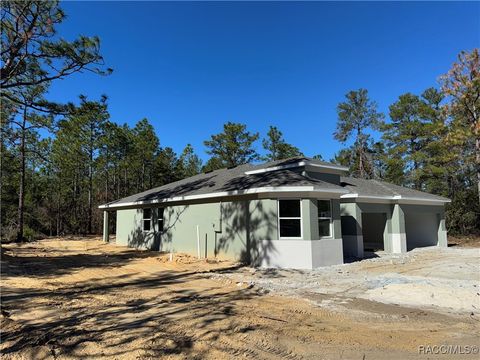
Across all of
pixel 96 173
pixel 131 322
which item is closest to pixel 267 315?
pixel 131 322

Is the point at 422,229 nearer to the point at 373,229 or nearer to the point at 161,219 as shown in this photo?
the point at 373,229

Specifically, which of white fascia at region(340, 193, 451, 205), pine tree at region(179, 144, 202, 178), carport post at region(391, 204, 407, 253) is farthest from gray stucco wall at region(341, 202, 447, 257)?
pine tree at region(179, 144, 202, 178)

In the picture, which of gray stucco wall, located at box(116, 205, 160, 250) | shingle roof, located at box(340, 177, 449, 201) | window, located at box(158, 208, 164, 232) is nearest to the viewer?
shingle roof, located at box(340, 177, 449, 201)

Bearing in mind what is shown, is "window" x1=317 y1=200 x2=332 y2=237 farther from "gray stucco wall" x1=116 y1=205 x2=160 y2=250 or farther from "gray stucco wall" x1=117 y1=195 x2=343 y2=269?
"gray stucco wall" x1=116 y1=205 x2=160 y2=250

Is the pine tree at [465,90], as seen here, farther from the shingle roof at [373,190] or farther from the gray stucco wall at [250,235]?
the gray stucco wall at [250,235]

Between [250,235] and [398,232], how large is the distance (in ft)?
30.1

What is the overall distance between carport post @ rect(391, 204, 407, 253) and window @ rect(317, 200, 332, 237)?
6732 millimetres

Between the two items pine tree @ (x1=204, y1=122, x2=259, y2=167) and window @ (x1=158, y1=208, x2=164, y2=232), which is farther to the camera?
pine tree @ (x1=204, y1=122, x2=259, y2=167)

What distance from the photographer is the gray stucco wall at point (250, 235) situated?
12.4 meters

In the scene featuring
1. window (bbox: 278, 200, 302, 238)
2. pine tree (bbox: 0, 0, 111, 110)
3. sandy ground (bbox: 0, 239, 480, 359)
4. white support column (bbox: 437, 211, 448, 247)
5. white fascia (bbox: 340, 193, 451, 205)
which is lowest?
sandy ground (bbox: 0, 239, 480, 359)

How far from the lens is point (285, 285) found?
9.73 meters

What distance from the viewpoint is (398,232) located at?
18203 mm

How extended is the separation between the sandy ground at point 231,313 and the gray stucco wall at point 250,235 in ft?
2.70

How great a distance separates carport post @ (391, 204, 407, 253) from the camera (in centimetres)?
1803
